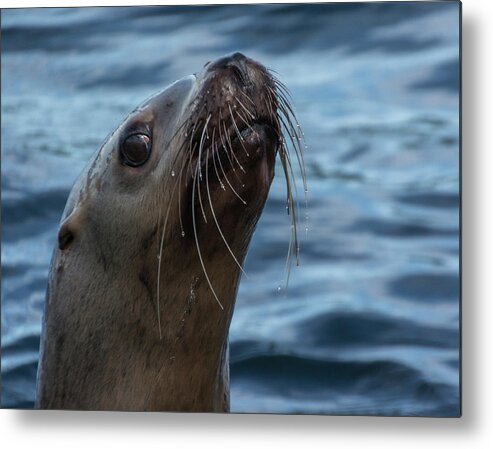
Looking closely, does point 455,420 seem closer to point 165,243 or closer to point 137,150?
point 165,243

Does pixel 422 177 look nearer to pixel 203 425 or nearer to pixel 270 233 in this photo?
pixel 270 233

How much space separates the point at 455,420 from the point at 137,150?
1.37m

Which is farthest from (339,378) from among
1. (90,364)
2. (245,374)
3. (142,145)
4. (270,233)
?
(142,145)

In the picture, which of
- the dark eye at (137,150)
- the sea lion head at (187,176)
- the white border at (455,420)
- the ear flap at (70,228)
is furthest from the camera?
the white border at (455,420)

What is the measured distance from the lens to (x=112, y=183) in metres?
2.92

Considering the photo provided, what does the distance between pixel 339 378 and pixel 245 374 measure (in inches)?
12.7

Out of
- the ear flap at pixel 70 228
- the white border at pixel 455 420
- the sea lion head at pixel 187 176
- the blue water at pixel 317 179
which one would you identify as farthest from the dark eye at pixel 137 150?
the white border at pixel 455 420

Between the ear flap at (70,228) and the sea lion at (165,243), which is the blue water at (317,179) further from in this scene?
the ear flap at (70,228)

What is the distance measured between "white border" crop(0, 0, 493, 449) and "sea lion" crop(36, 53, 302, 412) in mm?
260

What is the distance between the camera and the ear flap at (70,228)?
2.98 metres

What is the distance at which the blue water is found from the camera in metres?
3.34

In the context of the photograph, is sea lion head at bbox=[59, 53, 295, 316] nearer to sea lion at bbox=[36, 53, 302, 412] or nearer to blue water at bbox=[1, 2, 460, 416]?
sea lion at bbox=[36, 53, 302, 412]

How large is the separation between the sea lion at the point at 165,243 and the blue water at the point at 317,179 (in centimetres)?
39

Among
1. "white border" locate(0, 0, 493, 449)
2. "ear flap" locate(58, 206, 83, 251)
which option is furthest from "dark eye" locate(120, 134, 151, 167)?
"white border" locate(0, 0, 493, 449)
